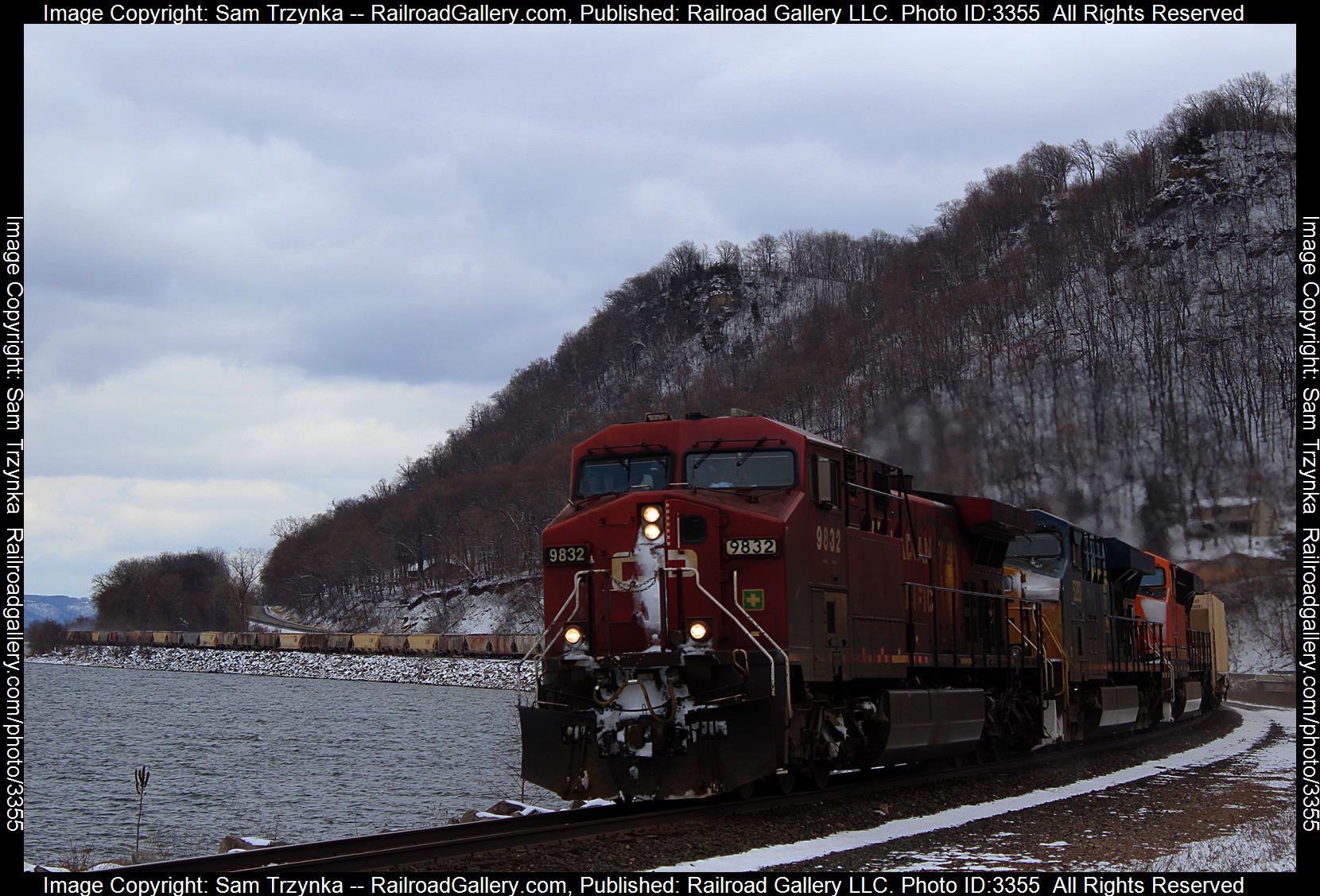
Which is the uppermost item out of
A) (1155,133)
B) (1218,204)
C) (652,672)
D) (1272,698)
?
(1155,133)

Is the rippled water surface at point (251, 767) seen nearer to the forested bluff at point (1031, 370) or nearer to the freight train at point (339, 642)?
the forested bluff at point (1031, 370)

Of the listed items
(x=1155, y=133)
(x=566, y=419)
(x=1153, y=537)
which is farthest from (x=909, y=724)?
(x=566, y=419)

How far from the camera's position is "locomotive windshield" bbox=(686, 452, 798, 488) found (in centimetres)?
1412

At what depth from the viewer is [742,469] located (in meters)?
14.2

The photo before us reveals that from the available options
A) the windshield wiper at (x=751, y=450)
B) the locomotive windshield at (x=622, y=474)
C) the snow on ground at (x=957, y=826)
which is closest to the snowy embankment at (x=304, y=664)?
the snow on ground at (x=957, y=826)

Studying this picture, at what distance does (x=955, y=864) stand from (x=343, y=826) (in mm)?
14685

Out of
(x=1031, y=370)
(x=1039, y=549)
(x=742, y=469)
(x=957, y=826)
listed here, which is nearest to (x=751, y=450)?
(x=742, y=469)

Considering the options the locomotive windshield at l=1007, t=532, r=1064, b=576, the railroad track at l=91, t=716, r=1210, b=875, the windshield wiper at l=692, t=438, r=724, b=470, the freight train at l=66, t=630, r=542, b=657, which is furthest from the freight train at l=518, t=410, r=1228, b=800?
the freight train at l=66, t=630, r=542, b=657

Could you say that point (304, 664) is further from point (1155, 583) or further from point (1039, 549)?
point (1039, 549)

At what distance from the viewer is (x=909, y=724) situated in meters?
15.3

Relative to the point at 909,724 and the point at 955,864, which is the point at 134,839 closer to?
the point at 909,724

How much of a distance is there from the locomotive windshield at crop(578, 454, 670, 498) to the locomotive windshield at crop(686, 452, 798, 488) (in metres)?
0.37

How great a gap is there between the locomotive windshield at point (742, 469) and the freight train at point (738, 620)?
0.8 inches

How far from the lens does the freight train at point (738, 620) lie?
1294 cm
